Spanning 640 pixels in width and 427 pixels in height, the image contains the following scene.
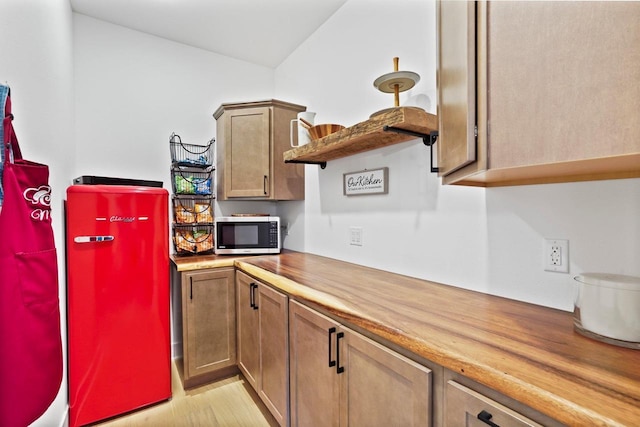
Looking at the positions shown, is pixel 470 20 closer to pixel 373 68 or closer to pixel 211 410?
pixel 373 68

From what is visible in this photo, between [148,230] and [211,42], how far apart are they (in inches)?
69.1

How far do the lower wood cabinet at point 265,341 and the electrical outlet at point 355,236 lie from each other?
652 millimetres

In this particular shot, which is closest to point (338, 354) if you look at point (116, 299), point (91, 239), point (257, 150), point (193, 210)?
point (116, 299)

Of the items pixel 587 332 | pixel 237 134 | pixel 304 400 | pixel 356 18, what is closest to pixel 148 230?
pixel 237 134

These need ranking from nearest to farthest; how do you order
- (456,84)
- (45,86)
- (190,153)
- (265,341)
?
(456,84)
(45,86)
(265,341)
(190,153)

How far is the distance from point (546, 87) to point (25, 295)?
141 cm

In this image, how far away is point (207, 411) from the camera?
1.96m

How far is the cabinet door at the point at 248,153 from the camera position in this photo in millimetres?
2482

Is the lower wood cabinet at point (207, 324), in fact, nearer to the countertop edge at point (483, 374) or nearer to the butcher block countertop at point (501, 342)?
the butcher block countertop at point (501, 342)

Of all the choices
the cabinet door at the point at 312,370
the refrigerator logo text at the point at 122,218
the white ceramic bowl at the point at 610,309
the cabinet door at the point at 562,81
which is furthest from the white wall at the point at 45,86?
the white ceramic bowl at the point at 610,309

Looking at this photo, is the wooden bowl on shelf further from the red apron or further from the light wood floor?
the light wood floor

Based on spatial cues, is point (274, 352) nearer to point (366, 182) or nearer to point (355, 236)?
point (355, 236)

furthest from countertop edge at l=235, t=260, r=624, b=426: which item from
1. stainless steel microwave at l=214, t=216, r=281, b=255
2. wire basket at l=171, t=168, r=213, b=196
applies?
wire basket at l=171, t=168, r=213, b=196

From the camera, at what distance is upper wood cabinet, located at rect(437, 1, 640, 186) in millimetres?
600
